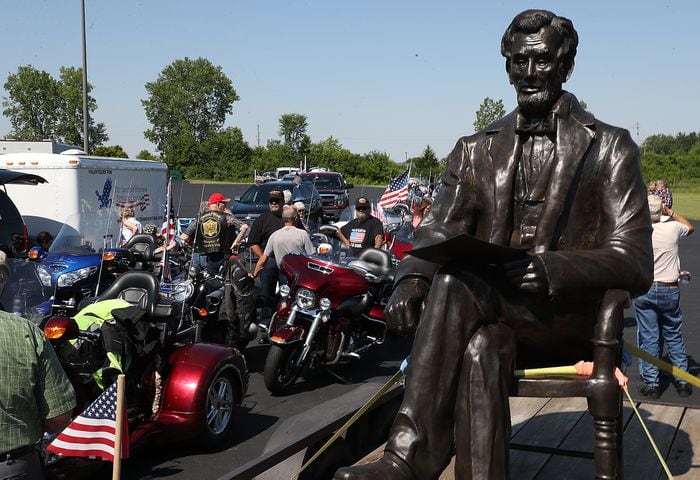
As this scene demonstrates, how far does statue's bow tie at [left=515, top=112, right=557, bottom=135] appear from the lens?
3451 mm

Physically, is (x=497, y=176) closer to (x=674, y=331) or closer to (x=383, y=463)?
(x=383, y=463)

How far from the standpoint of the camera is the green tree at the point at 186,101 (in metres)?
96.9

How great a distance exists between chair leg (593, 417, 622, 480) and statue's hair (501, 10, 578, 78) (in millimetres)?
1470

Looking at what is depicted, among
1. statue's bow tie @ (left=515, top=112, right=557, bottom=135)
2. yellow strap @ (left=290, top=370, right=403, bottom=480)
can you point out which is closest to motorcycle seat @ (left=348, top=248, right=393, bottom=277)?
yellow strap @ (left=290, top=370, right=403, bottom=480)

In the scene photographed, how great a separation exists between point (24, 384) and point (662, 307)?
19.8 ft

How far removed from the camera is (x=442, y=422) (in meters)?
3.01

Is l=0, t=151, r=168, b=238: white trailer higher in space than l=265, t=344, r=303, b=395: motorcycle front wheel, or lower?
higher

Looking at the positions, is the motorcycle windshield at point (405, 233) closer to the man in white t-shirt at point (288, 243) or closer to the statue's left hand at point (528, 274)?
the man in white t-shirt at point (288, 243)

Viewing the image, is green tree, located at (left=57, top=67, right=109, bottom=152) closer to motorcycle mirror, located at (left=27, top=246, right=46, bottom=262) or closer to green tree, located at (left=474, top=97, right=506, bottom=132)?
green tree, located at (left=474, top=97, right=506, bottom=132)

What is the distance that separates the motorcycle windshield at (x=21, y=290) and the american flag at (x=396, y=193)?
1019 cm

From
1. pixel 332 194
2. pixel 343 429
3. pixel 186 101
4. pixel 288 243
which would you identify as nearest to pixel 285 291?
pixel 288 243

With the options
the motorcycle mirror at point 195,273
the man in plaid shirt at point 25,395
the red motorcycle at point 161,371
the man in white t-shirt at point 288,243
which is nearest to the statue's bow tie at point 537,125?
the man in plaid shirt at point 25,395


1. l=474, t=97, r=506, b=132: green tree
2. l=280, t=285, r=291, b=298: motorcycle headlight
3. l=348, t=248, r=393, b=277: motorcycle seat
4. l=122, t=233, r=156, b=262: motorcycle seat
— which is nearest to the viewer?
l=280, t=285, r=291, b=298: motorcycle headlight

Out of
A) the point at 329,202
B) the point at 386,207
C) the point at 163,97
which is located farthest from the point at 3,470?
the point at 163,97
